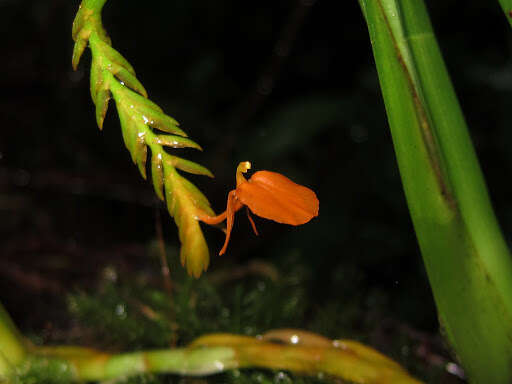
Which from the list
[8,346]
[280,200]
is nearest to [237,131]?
[8,346]

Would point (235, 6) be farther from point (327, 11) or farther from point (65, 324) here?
point (65, 324)

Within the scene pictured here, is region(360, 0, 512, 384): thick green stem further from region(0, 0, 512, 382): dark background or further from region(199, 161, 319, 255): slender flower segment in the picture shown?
region(0, 0, 512, 382): dark background

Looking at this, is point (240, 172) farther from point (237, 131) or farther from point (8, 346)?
point (237, 131)

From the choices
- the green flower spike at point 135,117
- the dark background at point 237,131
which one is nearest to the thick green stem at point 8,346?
the green flower spike at point 135,117

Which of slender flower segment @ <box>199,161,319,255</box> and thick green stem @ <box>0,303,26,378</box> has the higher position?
slender flower segment @ <box>199,161,319,255</box>

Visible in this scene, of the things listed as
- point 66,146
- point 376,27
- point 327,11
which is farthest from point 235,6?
point 376,27

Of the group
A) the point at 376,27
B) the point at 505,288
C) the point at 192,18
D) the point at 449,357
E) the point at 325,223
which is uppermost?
the point at 376,27

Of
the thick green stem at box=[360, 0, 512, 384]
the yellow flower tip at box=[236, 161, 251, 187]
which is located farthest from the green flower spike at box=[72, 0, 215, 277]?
the thick green stem at box=[360, 0, 512, 384]
